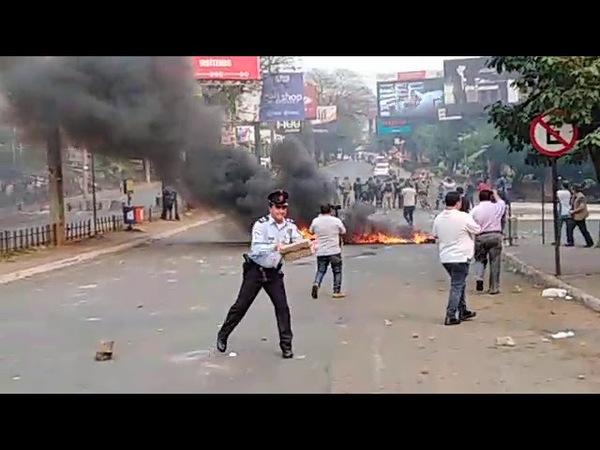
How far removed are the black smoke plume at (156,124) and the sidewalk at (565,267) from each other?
800cm

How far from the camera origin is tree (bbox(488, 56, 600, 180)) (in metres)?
11.4

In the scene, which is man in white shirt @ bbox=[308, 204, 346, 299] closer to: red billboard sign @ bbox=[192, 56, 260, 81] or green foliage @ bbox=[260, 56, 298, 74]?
red billboard sign @ bbox=[192, 56, 260, 81]

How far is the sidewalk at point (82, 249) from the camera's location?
17531 mm

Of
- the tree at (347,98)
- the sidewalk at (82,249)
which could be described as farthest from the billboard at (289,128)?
the sidewalk at (82,249)

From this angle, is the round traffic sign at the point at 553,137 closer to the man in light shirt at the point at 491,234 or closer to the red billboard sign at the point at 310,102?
the man in light shirt at the point at 491,234

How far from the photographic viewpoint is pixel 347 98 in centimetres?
7194

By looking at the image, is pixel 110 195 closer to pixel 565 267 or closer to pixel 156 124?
pixel 156 124

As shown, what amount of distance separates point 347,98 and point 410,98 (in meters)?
7.89

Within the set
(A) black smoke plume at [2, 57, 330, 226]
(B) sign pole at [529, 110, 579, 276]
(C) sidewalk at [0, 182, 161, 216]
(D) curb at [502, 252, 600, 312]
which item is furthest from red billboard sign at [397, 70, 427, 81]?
(B) sign pole at [529, 110, 579, 276]

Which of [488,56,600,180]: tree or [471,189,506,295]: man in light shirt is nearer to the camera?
[488,56,600,180]: tree

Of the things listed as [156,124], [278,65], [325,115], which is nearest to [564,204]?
[156,124]
